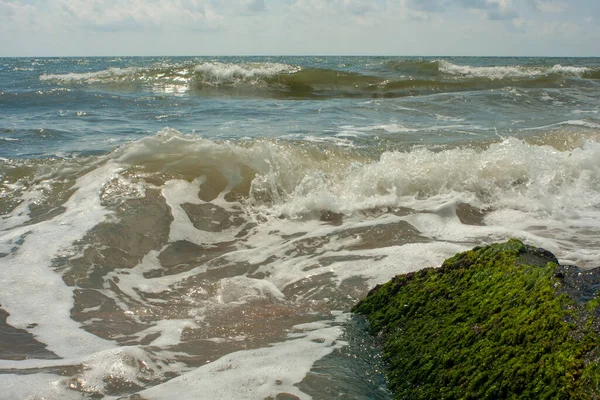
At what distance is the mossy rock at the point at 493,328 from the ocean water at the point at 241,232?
0.79ft

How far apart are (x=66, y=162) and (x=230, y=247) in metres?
3.35

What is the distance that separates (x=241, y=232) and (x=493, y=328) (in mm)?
3720

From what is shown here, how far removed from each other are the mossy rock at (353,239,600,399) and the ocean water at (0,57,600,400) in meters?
0.24

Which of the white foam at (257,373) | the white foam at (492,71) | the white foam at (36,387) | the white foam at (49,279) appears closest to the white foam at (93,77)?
the white foam at (492,71)

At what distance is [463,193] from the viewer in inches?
267

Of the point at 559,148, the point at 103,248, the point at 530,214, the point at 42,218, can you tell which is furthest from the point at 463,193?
the point at 42,218

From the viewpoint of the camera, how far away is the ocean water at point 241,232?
309 cm

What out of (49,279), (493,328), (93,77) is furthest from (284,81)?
(493,328)

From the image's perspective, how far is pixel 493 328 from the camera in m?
2.48

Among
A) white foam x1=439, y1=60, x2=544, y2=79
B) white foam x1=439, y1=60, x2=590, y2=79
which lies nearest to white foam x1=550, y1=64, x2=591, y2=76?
white foam x1=439, y1=60, x2=590, y2=79

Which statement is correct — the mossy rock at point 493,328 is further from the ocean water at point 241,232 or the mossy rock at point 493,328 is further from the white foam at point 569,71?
the white foam at point 569,71

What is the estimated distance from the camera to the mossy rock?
2102 millimetres

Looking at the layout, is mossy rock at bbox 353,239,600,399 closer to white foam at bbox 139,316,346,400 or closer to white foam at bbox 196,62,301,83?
white foam at bbox 139,316,346,400

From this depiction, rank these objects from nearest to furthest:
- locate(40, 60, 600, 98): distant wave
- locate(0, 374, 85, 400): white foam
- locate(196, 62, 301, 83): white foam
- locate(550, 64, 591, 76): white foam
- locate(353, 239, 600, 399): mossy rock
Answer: locate(353, 239, 600, 399): mossy rock < locate(0, 374, 85, 400): white foam < locate(40, 60, 600, 98): distant wave < locate(196, 62, 301, 83): white foam < locate(550, 64, 591, 76): white foam
